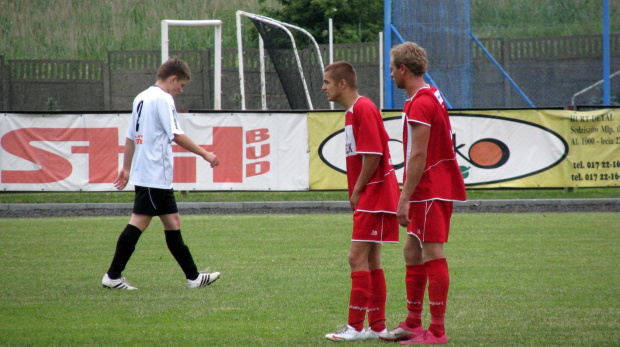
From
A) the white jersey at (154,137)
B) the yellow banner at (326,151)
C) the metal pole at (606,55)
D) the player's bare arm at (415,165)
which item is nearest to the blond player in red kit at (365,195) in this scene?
the player's bare arm at (415,165)

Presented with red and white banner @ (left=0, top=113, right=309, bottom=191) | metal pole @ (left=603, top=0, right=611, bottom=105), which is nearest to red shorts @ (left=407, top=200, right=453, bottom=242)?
red and white banner @ (left=0, top=113, right=309, bottom=191)

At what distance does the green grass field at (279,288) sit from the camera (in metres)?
5.81

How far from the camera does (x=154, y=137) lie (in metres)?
7.75

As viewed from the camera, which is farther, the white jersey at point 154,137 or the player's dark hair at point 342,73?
the white jersey at point 154,137

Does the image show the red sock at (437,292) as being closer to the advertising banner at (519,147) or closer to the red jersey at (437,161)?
the red jersey at (437,161)

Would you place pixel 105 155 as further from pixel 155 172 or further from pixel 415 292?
pixel 415 292

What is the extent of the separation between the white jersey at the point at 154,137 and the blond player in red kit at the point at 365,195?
7.99 feet

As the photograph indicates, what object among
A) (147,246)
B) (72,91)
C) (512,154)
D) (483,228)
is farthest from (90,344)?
(72,91)

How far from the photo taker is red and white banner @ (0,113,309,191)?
16750mm

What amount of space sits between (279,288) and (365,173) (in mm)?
2469

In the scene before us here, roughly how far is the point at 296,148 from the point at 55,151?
4.81 metres

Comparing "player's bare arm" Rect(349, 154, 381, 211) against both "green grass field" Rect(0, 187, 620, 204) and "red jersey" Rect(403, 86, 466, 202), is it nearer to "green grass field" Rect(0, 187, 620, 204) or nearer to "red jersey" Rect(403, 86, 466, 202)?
"red jersey" Rect(403, 86, 466, 202)

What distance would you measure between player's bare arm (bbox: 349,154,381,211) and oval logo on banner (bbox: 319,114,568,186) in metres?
11.3

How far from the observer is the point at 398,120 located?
1695 centimetres
